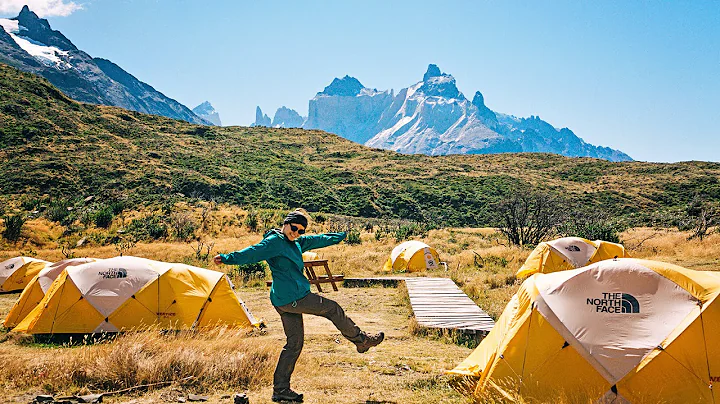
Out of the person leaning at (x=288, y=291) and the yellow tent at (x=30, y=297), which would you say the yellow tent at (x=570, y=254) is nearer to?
the person leaning at (x=288, y=291)

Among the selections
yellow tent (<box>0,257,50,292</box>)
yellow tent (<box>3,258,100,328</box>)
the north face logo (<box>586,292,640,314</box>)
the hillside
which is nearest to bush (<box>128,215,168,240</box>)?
the hillside

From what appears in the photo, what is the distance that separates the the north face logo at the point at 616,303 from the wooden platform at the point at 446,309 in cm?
369

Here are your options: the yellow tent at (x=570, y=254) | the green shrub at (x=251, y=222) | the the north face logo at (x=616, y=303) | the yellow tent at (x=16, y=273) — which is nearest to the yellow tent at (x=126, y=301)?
the the north face logo at (x=616, y=303)

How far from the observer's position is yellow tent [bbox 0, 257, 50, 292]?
16.4 metres

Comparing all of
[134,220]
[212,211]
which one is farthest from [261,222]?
[134,220]

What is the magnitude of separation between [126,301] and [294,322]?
5.56 meters

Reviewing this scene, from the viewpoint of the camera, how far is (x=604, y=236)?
931 inches

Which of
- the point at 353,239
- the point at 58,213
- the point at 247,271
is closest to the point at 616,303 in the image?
the point at 247,271

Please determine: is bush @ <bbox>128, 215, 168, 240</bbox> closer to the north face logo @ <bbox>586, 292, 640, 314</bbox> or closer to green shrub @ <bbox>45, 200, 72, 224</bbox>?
green shrub @ <bbox>45, 200, 72, 224</bbox>

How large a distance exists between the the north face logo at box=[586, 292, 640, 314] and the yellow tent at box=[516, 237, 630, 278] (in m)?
11.1

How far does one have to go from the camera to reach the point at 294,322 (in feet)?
16.1

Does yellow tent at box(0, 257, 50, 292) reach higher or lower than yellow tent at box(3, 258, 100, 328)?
lower

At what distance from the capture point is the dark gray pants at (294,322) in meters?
4.82

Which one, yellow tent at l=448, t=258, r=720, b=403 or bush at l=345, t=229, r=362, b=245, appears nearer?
yellow tent at l=448, t=258, r=720, b=403
